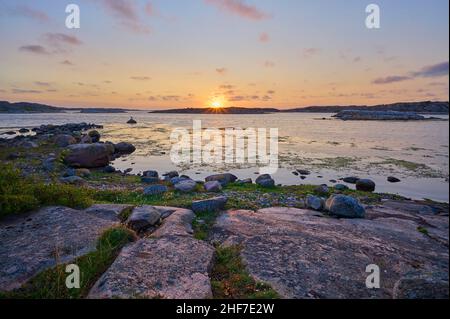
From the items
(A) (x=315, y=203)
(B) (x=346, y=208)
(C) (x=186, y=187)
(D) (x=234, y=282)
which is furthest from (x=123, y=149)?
(D) (x=234, y=282)

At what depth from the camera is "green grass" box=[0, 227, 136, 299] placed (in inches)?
183

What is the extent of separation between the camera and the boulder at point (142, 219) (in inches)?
284

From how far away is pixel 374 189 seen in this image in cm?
1557

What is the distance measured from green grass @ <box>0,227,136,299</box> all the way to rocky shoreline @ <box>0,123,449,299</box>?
1.3 inches

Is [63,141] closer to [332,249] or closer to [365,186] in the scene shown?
[365,186]

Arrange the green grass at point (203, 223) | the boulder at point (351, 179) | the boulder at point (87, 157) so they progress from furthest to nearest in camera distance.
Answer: the boulder at point (87, 157) → the boulder at point (351, 179) → the green grass at point (203, 223)

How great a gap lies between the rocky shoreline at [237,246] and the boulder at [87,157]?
11.9m

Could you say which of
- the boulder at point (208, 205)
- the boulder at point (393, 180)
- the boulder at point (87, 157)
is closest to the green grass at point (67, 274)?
the boulder at point (208, 205)

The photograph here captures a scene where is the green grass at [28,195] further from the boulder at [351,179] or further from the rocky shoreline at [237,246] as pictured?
the boulder at [351,179]

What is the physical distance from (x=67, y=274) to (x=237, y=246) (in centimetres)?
338

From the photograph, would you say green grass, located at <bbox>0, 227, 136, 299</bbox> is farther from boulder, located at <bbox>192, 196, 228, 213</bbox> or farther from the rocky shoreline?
boulder, located at <bbox>192, 196, 228, 213</bbox>

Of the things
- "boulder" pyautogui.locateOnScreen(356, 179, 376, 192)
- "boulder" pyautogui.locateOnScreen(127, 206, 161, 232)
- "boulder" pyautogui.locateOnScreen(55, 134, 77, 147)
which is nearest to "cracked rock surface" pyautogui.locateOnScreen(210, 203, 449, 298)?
"boulder" pyautogui.locateOnScreen(127, 206, 161, 232)
